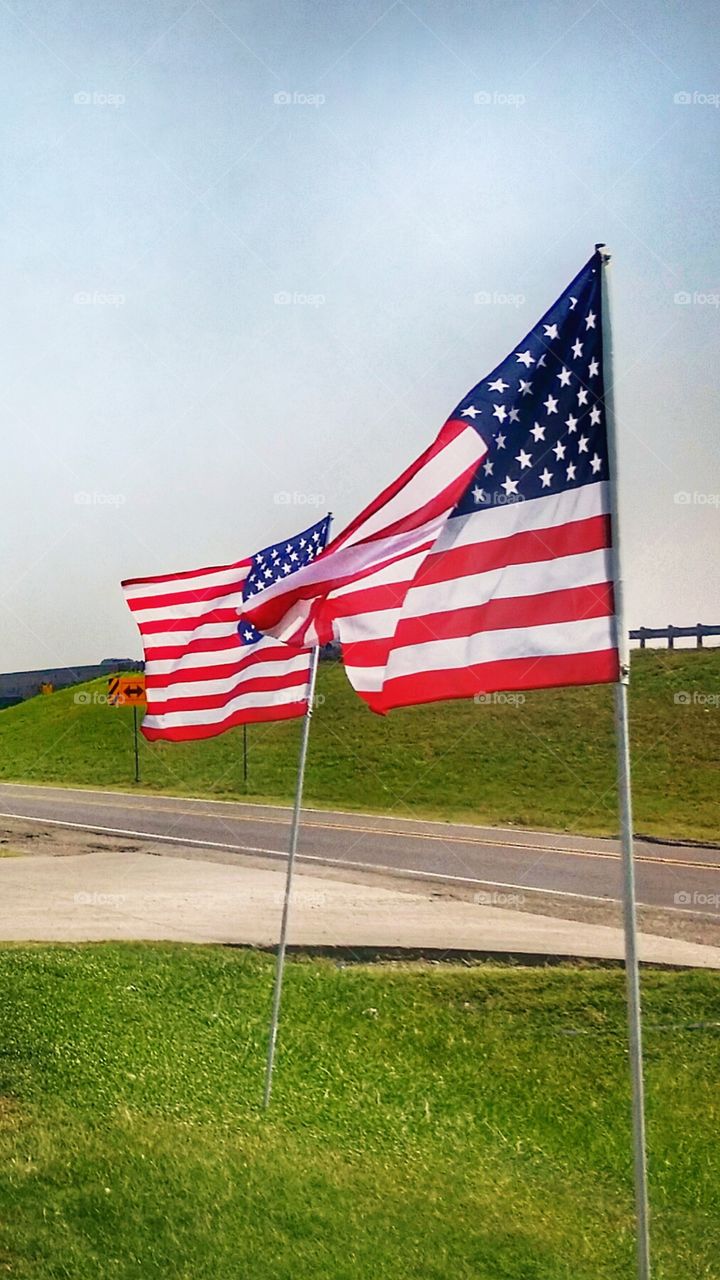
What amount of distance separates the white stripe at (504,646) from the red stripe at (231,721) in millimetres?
2306

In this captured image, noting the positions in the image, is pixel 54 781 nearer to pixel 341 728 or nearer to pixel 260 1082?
pixel 341 728

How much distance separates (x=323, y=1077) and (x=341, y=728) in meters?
29.8

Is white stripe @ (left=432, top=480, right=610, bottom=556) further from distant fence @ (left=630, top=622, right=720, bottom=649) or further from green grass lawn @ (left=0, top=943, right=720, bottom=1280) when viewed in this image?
distant fence @ (left=630, top=622, right=720, bottom=649)

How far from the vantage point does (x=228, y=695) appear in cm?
845

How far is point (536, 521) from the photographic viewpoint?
204 inches

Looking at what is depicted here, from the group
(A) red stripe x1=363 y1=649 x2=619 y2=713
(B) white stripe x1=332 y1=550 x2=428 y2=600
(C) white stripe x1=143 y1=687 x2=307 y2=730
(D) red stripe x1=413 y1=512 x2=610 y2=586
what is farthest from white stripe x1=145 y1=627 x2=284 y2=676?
(D) red stripe x1=413 y1=512 x2=610 y2=586

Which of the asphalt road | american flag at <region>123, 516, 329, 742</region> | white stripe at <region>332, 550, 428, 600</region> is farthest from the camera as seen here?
the asphalt road

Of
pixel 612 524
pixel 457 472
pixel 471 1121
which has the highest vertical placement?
pixel 457 472

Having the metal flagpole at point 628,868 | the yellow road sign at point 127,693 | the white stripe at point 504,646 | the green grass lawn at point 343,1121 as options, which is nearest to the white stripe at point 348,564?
the white stripe at point 504,646

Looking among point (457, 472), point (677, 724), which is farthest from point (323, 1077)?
point (677, 724)

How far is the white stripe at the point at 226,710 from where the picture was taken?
805cm

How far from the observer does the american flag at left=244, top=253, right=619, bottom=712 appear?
4.97 meters

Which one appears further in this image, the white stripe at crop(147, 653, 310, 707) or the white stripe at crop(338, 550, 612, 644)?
the white stripe at crop(147, 653, 310, 707)

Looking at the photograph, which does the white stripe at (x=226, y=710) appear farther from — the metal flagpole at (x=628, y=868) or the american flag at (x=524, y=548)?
the metal flagpole at (x=628, y=868)
